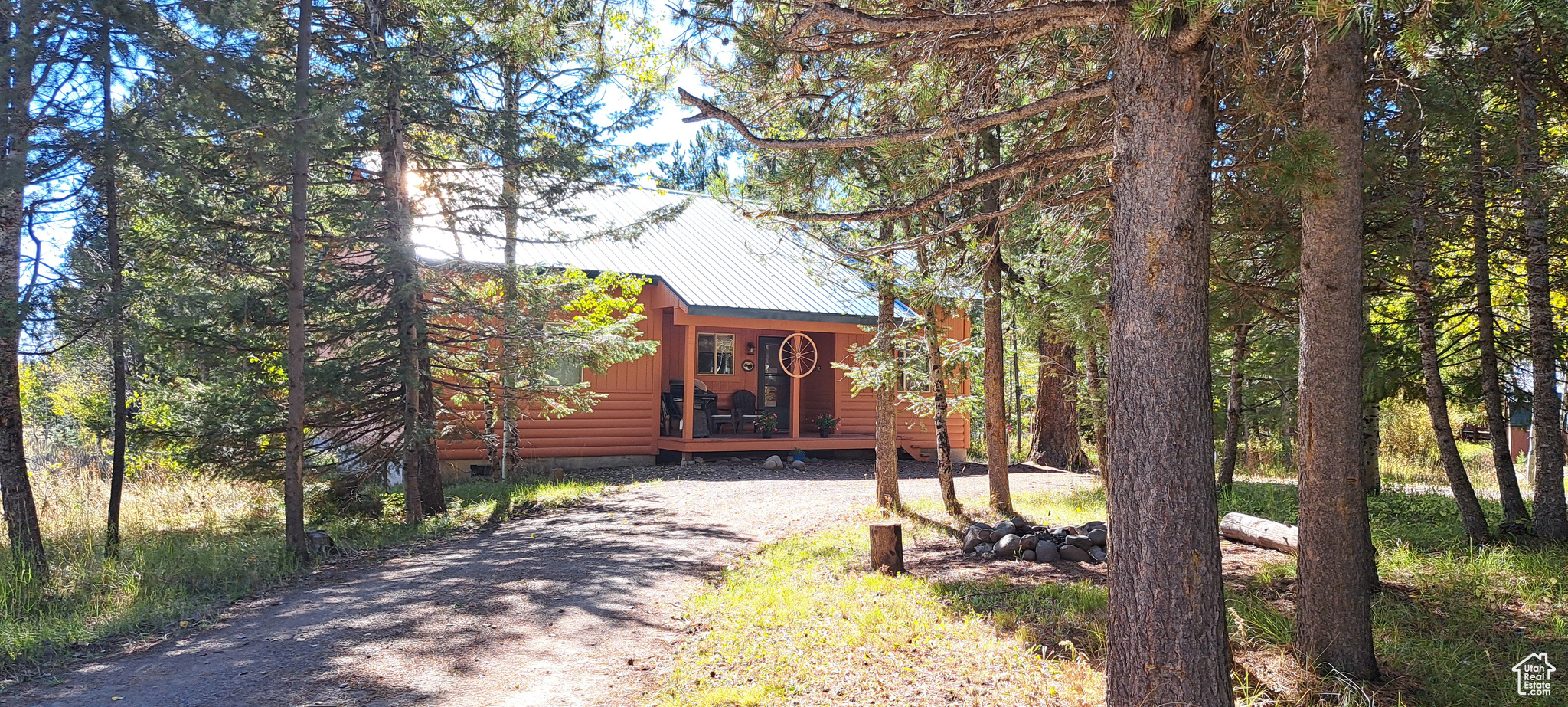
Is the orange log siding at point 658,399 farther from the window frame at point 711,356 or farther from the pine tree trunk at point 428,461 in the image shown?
the pine tree trunk at point 428,461

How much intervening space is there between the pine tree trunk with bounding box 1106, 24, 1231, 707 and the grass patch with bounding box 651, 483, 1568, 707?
89 cm

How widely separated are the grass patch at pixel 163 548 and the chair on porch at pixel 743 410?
Result: 15.1 ft

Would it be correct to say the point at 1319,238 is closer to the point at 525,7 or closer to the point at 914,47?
the point at 914,47

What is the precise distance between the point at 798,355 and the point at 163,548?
10.6 metres

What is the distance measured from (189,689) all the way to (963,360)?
7667 millimetres

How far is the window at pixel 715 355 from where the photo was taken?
17.4 meters

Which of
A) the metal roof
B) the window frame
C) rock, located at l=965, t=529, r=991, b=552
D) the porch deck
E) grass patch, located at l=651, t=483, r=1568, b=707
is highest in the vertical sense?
the metal roof

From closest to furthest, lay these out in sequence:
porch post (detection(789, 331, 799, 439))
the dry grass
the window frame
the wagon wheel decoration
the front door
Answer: the dry grass, porch post (detection(789, 331, 799, 439)), the wagon wheel decoration, the window frame, the front door

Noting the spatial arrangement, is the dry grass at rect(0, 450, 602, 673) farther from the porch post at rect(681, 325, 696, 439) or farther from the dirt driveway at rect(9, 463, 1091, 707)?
the porch post at rect(681, 325, 696, 439)

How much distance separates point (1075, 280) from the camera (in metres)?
7.28

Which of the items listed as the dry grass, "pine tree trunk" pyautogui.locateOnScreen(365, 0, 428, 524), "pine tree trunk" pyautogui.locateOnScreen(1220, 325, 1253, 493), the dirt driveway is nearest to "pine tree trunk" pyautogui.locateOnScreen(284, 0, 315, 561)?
the dry grass

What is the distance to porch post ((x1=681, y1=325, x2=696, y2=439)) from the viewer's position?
14797 mm

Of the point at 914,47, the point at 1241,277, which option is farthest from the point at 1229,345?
the point at 914,47

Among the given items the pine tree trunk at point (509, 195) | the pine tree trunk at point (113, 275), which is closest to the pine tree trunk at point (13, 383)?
the pine tree trunk at point (113, 275)
